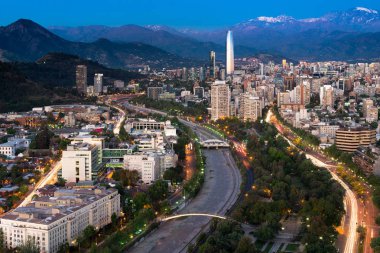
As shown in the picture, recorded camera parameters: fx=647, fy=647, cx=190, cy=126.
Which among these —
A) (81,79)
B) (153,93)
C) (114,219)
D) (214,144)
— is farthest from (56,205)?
(81,79)

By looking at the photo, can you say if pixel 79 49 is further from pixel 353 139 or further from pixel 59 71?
pixel 353 139

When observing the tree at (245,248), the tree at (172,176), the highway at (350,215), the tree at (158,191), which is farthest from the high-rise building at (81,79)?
the tree at (245,248)

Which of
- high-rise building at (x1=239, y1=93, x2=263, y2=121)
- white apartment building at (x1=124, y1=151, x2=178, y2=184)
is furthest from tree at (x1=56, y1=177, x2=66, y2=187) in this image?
high-rise building at (x1=239, y1=93, x2=263, y2=121)

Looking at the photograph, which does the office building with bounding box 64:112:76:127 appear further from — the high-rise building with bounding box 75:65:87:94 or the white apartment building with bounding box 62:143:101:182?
the high-rise building with bounding box 75:65:87:94

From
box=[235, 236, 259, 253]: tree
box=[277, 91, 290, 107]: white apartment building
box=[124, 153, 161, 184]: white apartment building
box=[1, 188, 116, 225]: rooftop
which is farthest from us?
box=[277, 91, 290, 107]: white apartment building

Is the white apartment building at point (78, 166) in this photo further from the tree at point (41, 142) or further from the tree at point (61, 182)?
the tree at point (41, 142)

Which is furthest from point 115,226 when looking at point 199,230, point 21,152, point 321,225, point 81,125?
point 81,125
